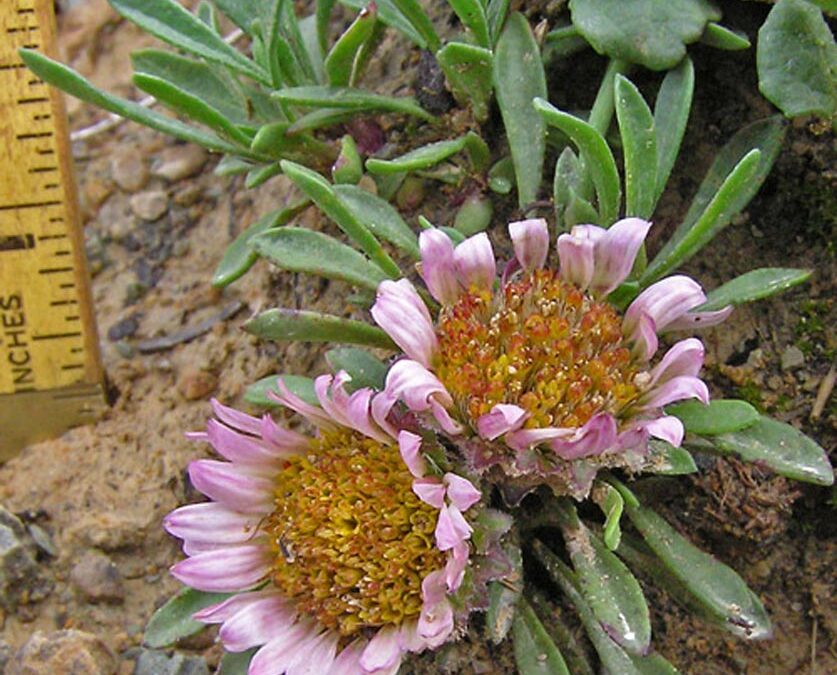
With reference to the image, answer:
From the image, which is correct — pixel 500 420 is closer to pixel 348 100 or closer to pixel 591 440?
pixel 591 440

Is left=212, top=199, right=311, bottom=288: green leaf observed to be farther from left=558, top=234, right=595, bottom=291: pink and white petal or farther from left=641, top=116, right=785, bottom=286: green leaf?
left=641, top=116, right=785, bottom=286: green leaf

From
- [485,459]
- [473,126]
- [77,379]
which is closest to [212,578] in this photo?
[485,459]

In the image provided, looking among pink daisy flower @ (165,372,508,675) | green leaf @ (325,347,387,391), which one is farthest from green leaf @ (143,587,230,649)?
green leaf @ (325,347,387,391)

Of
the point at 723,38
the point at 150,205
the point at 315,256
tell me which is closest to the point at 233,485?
the point at 315,256

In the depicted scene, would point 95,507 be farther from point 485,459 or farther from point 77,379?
point 485,459

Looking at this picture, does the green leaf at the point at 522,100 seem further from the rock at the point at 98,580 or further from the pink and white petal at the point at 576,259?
the rock at the point at 98,580

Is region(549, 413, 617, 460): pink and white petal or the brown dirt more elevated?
region(549, 413, 617, 460): pink and white petal

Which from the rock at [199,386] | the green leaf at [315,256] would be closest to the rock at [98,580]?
the rock at [199,386]
